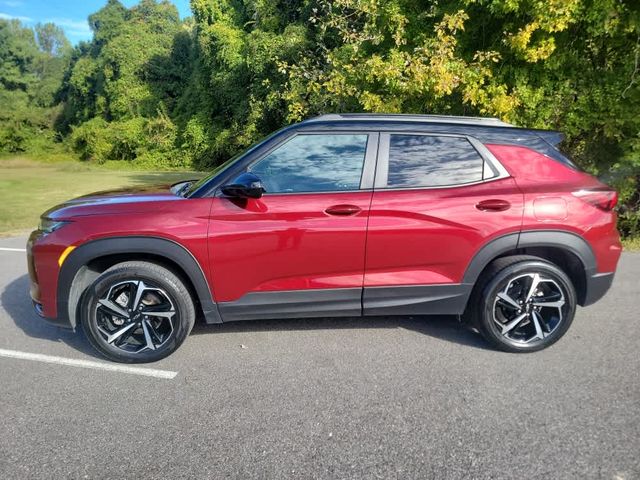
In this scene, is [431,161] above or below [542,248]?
above

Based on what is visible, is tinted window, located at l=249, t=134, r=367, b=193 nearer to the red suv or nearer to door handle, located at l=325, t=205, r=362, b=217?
the red suv

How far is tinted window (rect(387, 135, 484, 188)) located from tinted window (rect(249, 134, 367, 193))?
254mm

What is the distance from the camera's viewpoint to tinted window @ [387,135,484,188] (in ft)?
11.0

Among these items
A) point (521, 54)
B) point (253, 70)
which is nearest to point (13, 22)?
point (253, 70)

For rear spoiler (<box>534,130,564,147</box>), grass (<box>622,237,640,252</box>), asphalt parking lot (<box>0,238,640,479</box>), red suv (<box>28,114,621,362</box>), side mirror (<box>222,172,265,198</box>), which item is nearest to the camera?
asphalt parking lot (<box>0,238,640,479</box>)

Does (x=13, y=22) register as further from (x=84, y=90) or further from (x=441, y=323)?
(x=441, y=323)

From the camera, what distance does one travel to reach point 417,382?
3.09 m

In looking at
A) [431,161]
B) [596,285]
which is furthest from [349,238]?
[596,285]

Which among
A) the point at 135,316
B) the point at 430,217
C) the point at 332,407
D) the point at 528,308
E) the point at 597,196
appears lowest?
the point at 332,407

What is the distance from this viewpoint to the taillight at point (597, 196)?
10.9ft

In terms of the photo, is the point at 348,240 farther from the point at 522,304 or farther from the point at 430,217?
the point at 522,304

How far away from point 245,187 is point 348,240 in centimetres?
80

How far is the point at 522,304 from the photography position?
343 cm

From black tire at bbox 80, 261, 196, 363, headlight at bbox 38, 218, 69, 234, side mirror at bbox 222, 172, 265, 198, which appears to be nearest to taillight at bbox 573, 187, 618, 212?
side mirror at bbox 222, 172, 265, 198
